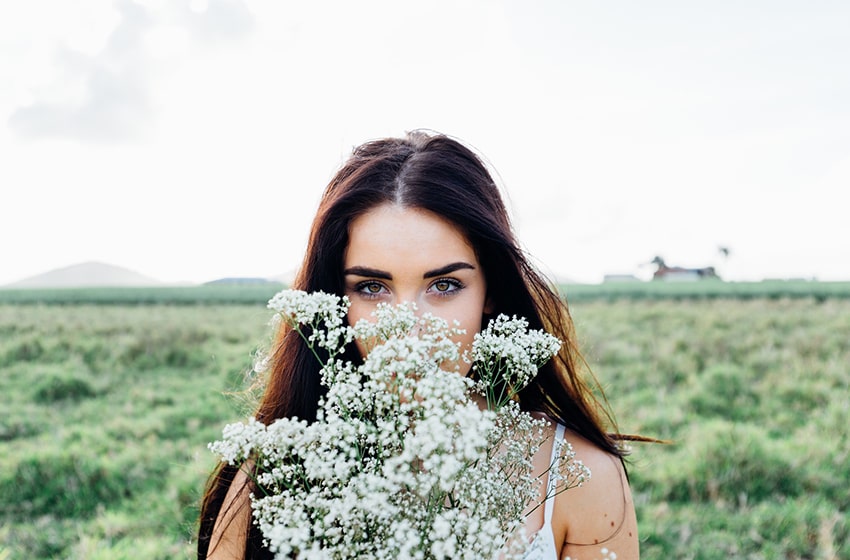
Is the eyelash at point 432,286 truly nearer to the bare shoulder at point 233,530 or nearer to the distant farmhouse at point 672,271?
the bare shoulder at point 233,530

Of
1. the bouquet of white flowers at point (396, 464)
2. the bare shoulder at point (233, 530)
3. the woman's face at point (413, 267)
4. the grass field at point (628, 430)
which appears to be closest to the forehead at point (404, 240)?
the woman's face at point (413, 267)

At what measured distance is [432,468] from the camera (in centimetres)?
109

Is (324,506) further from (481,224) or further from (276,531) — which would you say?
(481,224)

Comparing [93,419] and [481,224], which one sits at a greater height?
[481,224]

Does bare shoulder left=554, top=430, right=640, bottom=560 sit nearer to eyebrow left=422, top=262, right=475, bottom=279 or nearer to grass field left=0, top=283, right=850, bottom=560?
grass field left=0, top=283, right=850, bottom=560

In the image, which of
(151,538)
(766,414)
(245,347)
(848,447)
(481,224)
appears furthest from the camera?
(245,347)

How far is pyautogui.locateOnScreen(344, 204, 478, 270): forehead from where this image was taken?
233 cm

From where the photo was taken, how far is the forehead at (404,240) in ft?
7.63

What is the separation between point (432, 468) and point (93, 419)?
9864 mm

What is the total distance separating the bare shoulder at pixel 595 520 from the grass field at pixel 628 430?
970 mm

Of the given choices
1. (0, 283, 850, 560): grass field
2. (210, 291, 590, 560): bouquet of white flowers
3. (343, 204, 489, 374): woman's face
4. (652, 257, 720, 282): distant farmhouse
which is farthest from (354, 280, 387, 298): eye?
(652, 257, 720, 282): distant farmhouse

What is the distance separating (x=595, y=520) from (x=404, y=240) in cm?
160

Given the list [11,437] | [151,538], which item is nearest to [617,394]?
[151,538]

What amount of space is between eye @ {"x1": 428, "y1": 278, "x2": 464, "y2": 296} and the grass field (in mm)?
1510
